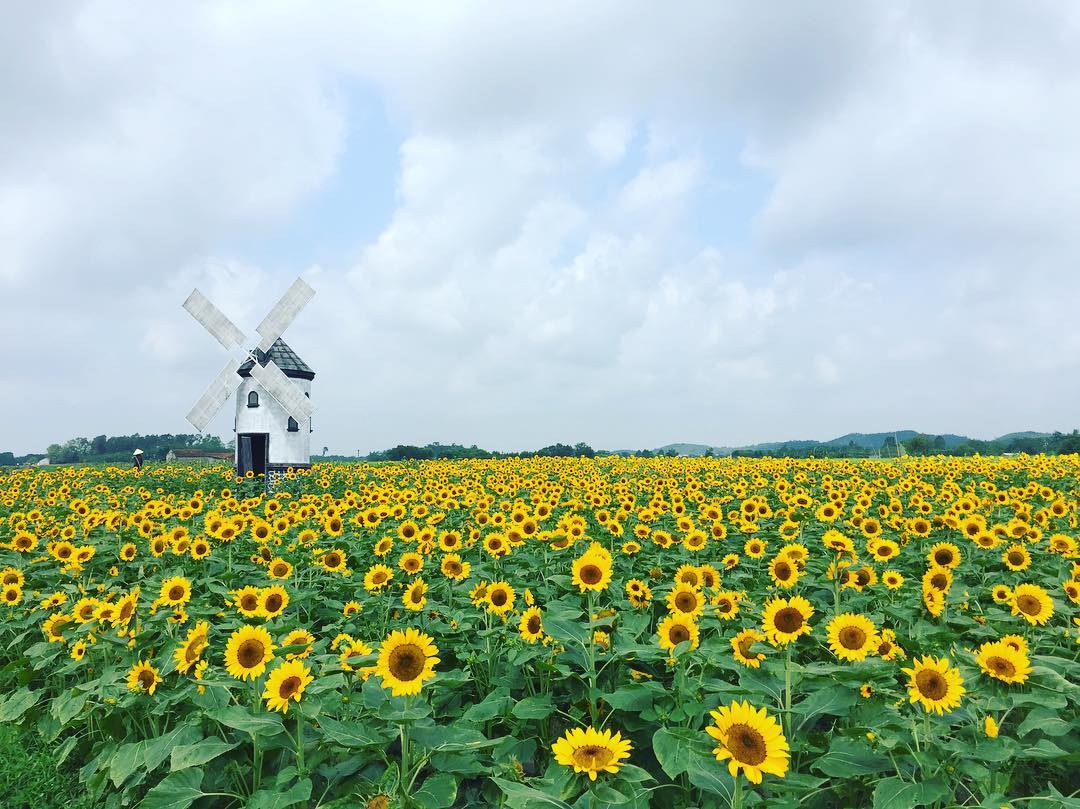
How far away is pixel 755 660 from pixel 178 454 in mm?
65046

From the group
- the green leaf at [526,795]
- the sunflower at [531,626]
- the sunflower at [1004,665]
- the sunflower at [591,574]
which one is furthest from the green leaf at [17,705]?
the sunflower at [1004,665]

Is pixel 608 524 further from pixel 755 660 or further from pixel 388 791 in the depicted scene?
pixel 388 791

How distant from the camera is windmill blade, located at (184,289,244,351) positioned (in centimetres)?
3584

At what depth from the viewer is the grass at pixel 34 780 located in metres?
5.03

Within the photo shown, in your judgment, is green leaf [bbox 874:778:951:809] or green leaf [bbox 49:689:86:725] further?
green leaf [bbox 49:689:86:725]

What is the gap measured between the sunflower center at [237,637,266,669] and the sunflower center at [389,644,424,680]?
0.90m

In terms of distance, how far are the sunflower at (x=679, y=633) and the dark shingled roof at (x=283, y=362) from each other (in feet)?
108

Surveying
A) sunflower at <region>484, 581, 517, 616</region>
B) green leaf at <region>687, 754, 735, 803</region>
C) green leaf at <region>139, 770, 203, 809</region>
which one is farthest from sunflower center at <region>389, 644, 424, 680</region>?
sunflower at <region>484, 581, 517, 616</region>

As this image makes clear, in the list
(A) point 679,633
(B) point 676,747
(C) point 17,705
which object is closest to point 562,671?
→ (A) point 679,633

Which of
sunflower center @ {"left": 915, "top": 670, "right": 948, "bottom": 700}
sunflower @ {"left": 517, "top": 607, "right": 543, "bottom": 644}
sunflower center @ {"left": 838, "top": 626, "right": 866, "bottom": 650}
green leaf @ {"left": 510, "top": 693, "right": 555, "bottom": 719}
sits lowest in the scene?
green leaf @ {"left": 510, "top": 693, "right": 555, "bottom": 719}

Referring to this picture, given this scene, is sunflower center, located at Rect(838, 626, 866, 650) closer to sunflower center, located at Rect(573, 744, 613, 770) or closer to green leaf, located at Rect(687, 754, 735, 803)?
green leaf, located at Rect(687, 754, 735, 803)

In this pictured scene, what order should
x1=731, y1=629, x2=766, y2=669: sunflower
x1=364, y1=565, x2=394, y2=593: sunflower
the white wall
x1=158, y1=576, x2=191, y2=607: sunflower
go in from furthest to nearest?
1. the white wall
2. x1=364, y1=565, x2=394, y2=593: sunflower
3. x1=158, y1=576, x2=191, y2=607: sunflower
4. x1=731, y1=629, x2=766, y2=669: sunflower

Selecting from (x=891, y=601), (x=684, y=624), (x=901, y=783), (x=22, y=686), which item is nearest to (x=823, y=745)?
(x=901, y=783)

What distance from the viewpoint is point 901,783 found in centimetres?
305
